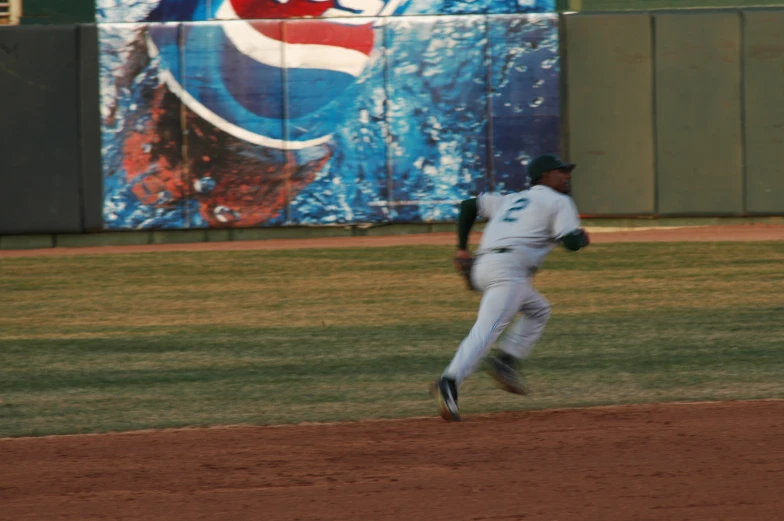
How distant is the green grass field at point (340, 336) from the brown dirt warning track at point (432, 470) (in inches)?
22.3

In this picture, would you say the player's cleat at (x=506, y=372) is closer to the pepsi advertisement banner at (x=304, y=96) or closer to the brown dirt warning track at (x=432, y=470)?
the brown dirt warning track at (x=432, y=470)

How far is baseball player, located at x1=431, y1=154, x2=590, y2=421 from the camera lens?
22.9 ft

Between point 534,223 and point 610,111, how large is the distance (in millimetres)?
13834

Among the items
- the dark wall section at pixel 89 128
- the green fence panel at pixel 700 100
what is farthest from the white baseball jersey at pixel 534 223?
the dark wall section at pixel 89 128

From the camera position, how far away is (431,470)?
19.7ft

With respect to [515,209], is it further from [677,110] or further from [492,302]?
[677,110]

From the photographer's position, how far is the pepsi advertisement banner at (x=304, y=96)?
20.2m

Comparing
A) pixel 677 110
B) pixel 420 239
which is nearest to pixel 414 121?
pixel 420 239

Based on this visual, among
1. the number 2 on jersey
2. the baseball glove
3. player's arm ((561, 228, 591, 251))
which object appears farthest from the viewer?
the baseball glove

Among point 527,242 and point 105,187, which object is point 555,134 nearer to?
point 105,187

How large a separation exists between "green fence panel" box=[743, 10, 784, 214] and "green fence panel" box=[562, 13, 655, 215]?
1.68 meters

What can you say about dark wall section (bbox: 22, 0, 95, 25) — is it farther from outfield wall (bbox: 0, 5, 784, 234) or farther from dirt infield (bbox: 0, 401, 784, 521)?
dirt infield (bbox: 0, 401, 784, 521)

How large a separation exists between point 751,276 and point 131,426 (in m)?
9.29

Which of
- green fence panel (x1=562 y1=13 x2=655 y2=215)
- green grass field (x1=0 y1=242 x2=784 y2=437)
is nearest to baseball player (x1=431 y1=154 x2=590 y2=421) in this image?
green grass field (x1=0 y1=242 x2=784 y2=437)
